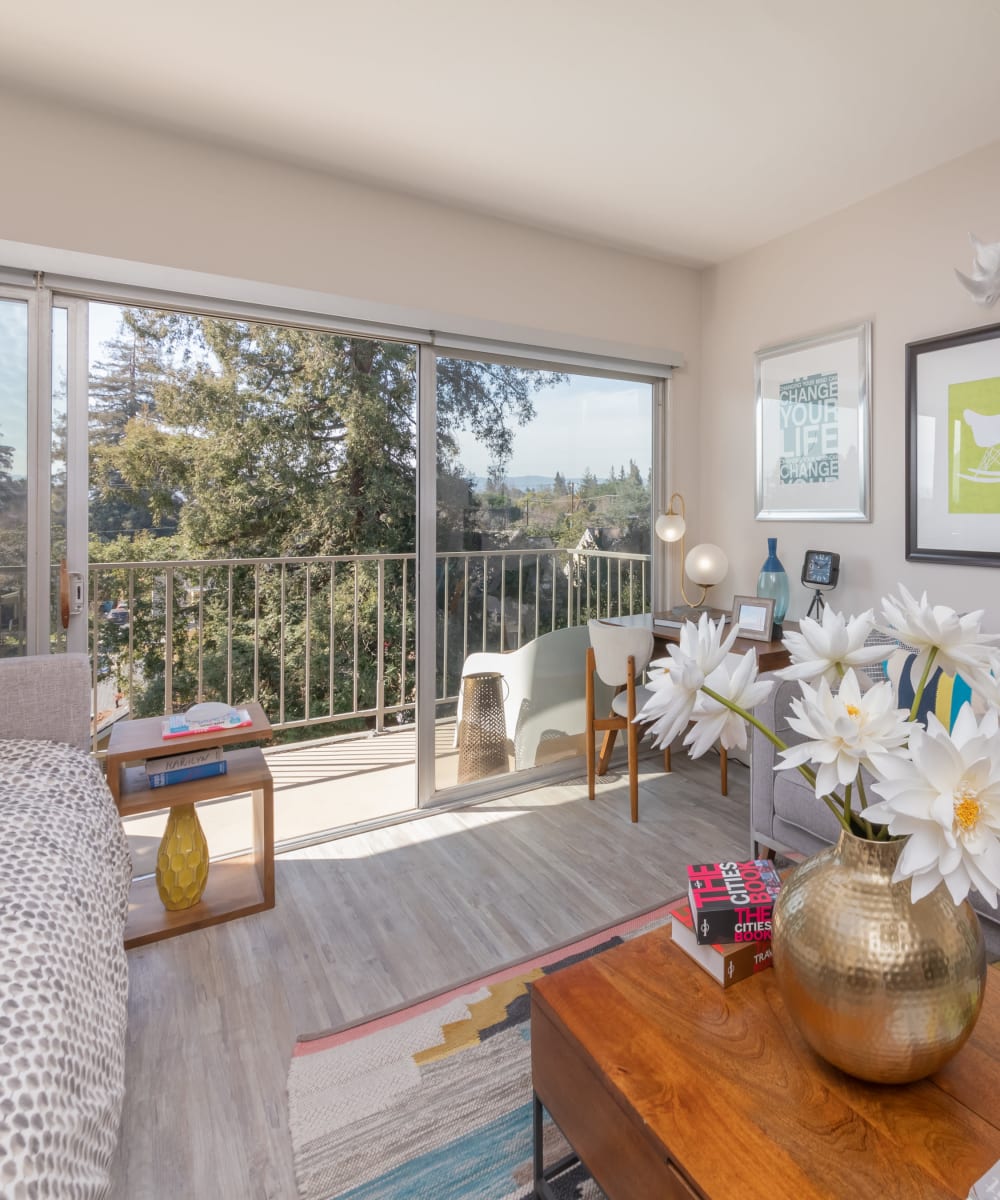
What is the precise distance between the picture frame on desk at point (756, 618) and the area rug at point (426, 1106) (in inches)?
64.6

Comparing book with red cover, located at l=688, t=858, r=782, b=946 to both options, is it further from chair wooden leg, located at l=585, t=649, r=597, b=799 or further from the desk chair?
chair wooden leg, located at l=585, t=649, r=597, b=799

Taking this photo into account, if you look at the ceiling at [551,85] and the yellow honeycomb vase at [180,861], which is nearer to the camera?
the ceiling at [551,85]

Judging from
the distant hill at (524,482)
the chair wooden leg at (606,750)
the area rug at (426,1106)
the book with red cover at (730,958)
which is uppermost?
the distant hill at (524,482)

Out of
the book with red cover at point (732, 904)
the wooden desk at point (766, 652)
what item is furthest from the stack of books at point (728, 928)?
the wooden desk at point (766, 652)

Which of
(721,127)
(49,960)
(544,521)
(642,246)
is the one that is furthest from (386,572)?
(49,960)

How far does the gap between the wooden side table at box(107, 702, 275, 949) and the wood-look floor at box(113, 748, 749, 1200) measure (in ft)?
0.20

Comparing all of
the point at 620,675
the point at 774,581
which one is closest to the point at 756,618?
the point at 774,581

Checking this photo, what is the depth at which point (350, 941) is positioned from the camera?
199 centimetres

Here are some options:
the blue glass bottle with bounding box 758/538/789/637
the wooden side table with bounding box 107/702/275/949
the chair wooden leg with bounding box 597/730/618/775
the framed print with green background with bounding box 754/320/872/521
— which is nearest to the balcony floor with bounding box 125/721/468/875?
the wooden side table with bounding box 107/702/275/949

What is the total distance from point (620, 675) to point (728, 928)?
1.73 metres

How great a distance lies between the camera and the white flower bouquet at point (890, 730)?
2.36ft

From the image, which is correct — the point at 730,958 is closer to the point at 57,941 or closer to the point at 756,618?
the point at 57,941

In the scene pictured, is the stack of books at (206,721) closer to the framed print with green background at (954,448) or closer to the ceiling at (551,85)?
the ceiling at (551,85)

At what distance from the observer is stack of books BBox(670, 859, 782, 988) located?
1147mm
